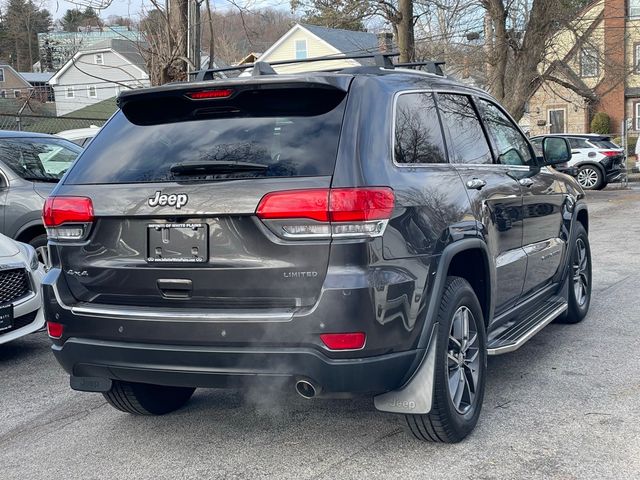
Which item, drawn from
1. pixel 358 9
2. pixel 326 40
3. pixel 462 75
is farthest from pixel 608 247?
pixel 326 40

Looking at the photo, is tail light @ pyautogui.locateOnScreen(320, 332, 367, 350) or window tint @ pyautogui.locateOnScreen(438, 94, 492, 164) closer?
tail light @ pyautogui.locateOnScreen(320, 332, 367, 350)

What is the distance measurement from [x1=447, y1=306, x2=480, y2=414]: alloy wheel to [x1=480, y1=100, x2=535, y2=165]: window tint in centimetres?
142

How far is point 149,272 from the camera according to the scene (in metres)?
3.69

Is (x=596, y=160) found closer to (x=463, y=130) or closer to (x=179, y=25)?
(x=179, y=25)

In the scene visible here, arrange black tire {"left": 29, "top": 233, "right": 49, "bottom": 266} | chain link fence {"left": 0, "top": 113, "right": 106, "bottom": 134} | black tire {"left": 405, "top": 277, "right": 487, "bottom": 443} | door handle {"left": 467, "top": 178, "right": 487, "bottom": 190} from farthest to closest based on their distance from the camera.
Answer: chain link fence {"left": 0, "top": 113, "right": 106, "bottom": 134} → black tire {"left": 29, "top": 233, "right": 49, "bottom": 266} → door handle {"left": 467, "top": 178, "right": 487, "bottom": 190} → black tire {"left": 405, "top": 277, "right": 487, "bottom": 443}

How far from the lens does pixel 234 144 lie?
3.74 meters

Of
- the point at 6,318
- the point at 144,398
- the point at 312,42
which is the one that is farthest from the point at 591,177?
the point at 312,42

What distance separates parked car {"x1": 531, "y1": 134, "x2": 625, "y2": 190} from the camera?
22.3 metres

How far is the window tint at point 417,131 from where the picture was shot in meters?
3.96

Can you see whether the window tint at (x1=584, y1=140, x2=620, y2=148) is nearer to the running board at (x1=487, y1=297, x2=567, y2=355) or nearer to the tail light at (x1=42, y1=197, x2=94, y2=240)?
the running board at (x1=487, y1=297, x2=567, y2=355)

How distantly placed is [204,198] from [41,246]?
18.1ft

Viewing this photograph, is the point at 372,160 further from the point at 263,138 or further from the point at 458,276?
the point at 458,276

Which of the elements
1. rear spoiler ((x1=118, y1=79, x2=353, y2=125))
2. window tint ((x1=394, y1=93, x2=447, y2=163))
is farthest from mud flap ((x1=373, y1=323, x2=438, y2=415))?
rear spoiler ((x1=118, y1=79, x2=353, y2=125))

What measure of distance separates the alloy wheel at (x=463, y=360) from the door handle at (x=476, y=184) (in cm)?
71
